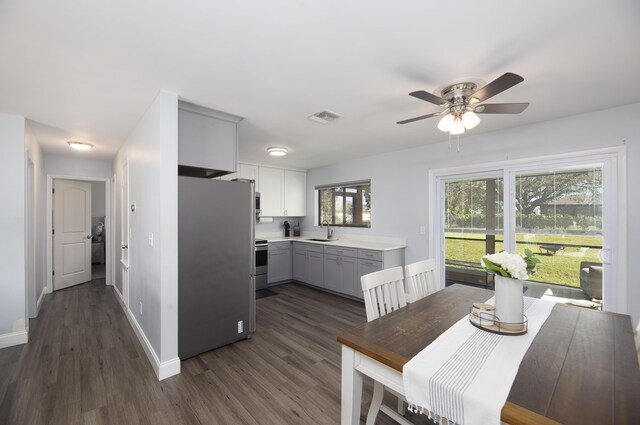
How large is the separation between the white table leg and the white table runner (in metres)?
0.30

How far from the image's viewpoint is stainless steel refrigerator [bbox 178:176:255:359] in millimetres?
2533

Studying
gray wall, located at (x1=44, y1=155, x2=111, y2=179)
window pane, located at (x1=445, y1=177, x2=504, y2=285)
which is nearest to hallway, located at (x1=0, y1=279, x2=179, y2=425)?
gray wall, located at (x1=44, y1=155, x2=111, y2=179)

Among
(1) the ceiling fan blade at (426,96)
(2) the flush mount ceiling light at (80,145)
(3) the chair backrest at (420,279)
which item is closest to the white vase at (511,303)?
(3) the chair backrest at (420,279)

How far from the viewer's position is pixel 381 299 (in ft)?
6.06

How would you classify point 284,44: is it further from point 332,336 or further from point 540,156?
point 540,156

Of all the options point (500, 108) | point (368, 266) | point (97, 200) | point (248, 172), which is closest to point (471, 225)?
point (368, 266)

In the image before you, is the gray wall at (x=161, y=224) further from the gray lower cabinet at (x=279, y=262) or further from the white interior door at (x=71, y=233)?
the white interior door at (x=71, y=233)

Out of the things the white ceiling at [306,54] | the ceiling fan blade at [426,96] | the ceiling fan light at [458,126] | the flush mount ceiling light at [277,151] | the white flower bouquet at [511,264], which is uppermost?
the white ceiling at [306,54]

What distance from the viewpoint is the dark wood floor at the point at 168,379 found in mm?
1914

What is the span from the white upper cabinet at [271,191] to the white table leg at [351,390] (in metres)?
4.36

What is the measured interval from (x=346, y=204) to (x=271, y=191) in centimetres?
150

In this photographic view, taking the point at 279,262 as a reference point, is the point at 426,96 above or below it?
above

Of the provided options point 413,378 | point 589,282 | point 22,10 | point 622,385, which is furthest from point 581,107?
point 22,10

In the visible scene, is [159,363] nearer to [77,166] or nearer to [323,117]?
[323,117]
